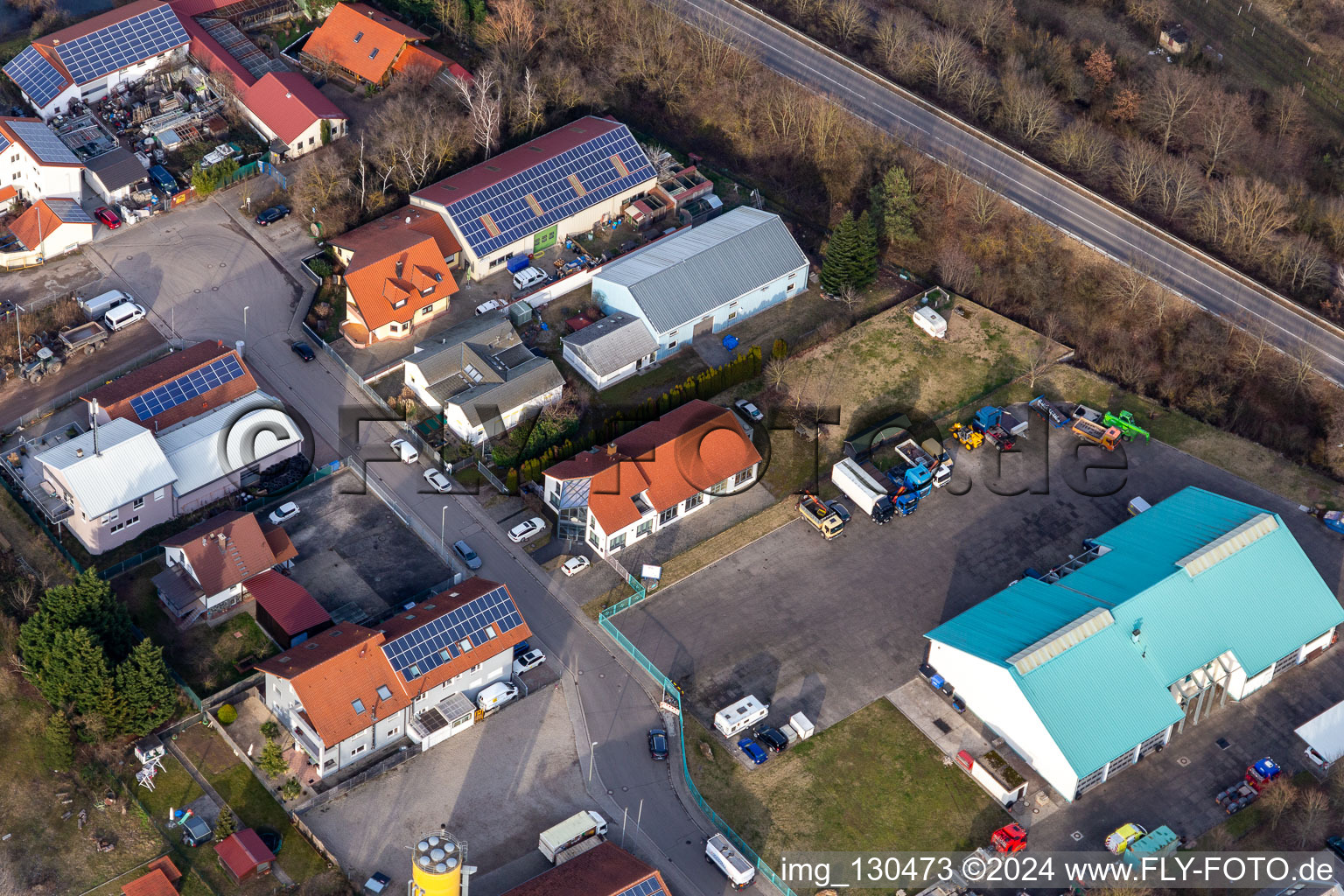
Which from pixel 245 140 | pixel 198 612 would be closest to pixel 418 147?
pixel 245 140

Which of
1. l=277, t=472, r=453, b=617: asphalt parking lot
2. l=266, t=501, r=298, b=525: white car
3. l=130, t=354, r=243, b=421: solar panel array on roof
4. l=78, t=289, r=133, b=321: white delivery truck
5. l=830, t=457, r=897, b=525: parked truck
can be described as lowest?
l=277, t=472, r=453, b=617: asphalt parking lot

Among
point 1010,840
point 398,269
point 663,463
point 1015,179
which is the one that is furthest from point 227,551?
point 1015,179

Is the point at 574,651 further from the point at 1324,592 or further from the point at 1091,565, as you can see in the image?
the point at 1324,592

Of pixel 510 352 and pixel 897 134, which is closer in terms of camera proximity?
pixel 510 352

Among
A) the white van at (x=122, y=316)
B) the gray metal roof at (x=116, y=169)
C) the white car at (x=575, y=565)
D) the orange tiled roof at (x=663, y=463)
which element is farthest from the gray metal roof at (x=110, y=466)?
the gray metal roof at (x=116, y=169)

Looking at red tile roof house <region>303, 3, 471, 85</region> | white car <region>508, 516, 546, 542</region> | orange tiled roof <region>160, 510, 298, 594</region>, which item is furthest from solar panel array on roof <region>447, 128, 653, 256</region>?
orange tiled roof <region>160, 510, 298, 594</region>

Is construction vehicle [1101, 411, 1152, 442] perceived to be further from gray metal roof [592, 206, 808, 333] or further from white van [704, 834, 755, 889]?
white van [704, 834, 755, 889]
